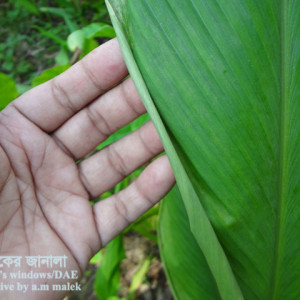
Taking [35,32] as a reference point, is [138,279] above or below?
below

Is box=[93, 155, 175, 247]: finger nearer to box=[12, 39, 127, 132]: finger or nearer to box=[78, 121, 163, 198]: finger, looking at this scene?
box=[78, 121, 163, 198]: finger

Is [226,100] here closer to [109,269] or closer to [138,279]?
[109,269]

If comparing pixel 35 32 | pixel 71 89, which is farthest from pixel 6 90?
pixel 35 32

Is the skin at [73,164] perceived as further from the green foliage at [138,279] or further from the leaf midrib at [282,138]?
the green foliage at [138,279]

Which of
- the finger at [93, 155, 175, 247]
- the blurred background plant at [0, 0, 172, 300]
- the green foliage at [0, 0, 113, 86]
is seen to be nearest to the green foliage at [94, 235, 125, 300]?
the blurred background plant at [0, 0, 172, 300]

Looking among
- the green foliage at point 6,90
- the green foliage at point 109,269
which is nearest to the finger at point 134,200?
the green foliage at point 109,269
